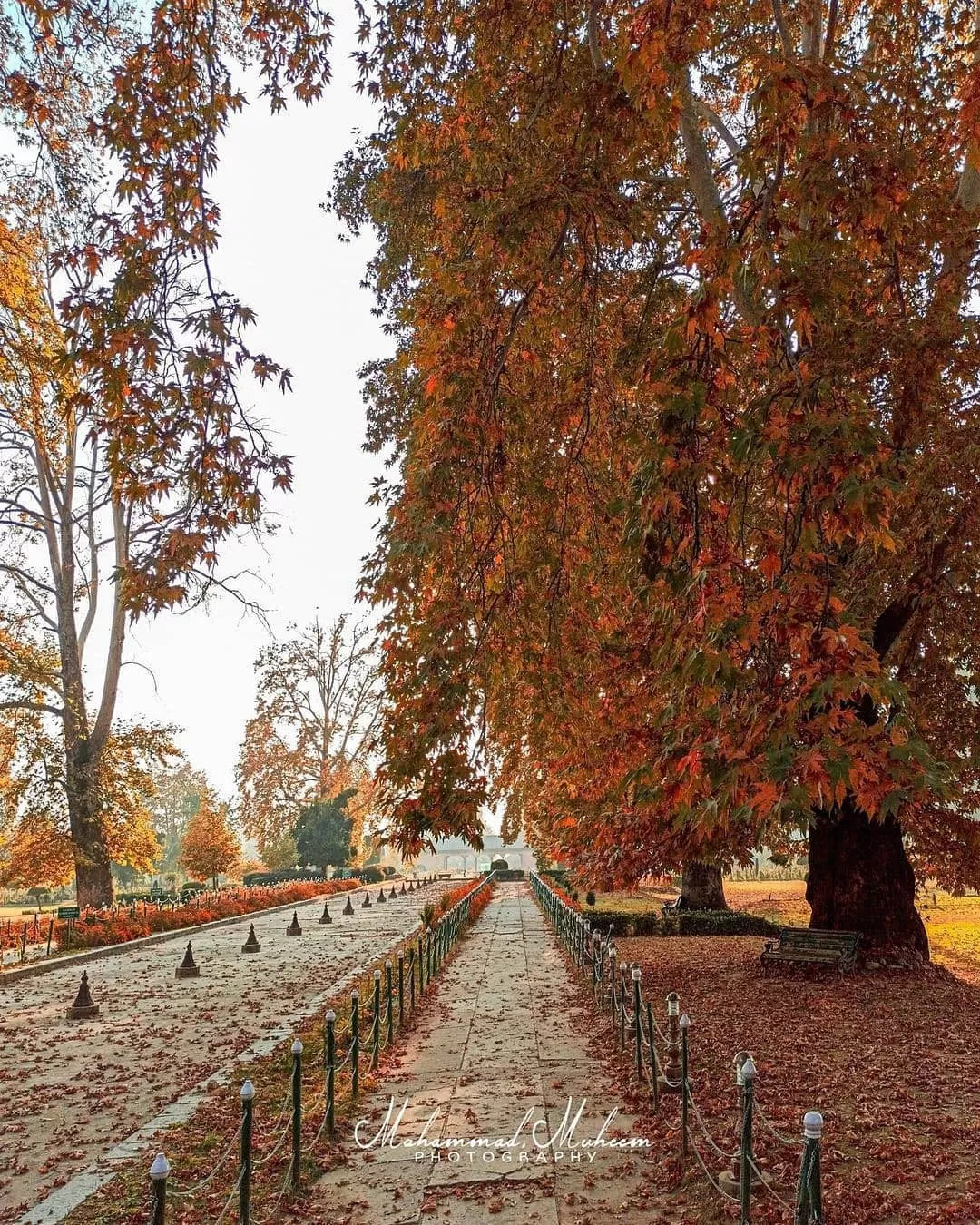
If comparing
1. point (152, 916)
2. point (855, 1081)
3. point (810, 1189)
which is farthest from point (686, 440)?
point (152, 916)

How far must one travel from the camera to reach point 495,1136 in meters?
6.96

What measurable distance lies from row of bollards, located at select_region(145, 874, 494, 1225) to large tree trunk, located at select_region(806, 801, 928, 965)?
650 centimetres

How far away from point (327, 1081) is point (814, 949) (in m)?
8.75

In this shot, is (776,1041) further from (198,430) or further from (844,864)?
(198,430)

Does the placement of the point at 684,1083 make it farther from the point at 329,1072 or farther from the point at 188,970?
the point at 188,970

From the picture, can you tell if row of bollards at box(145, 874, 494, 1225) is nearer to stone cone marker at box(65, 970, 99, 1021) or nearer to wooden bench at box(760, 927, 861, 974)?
stone cone marker at box(65, 970, 99, 1021)

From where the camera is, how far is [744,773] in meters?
4.96

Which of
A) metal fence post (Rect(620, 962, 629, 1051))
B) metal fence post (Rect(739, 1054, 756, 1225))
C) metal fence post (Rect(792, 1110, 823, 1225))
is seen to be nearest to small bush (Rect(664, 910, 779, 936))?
metal fence post (Rect(620, 962, 629, 1051))

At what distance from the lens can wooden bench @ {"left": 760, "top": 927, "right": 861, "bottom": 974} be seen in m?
13.3

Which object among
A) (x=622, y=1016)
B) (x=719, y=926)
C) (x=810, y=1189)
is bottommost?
(x=719, y=926)

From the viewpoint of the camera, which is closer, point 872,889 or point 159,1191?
point 159,1191

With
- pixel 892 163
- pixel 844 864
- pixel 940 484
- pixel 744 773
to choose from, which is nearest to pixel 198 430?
pixel 744 773

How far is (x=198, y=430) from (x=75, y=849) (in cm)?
2484

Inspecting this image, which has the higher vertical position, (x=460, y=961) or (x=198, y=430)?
(x=198, y=430)
